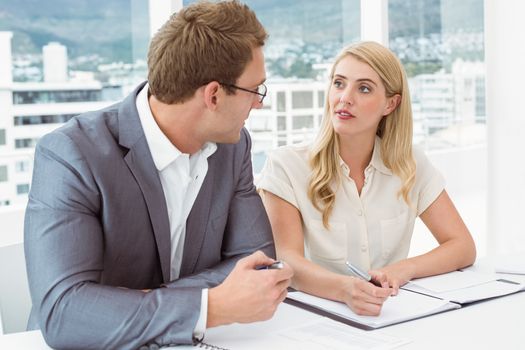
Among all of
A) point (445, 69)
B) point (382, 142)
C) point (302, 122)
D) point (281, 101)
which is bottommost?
point (382, 142)

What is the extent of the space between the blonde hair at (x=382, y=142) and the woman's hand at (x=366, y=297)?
70cm

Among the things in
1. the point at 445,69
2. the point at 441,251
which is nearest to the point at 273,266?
the point at 441,251

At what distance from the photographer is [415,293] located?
213 cm

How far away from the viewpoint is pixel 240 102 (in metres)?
2.07

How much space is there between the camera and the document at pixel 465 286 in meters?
2.08

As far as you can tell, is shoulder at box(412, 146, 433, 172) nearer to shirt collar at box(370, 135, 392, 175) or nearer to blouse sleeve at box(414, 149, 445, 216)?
blouse sleeve at box(414, 149, 445, 216)

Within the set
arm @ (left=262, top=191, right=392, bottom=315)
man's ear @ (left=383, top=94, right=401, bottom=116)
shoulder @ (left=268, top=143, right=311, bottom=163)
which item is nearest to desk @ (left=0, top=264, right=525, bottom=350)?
arm @ (left=262, top=191, right=392, bottom=315)

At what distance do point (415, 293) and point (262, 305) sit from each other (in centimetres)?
61

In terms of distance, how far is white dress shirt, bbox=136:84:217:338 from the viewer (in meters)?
2.04

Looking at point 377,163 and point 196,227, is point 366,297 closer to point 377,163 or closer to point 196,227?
point 196,227

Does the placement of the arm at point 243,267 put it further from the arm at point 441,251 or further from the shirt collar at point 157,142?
the arm at point 441,251

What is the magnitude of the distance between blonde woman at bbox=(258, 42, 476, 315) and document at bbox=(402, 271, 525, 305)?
0.88 ft

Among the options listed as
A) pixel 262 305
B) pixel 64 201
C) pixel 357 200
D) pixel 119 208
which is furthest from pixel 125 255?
pixel 357 200

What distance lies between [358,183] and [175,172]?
887 mm
